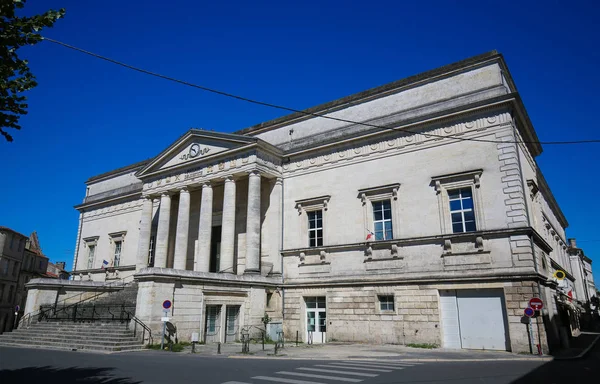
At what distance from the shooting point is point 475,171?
19203 mm

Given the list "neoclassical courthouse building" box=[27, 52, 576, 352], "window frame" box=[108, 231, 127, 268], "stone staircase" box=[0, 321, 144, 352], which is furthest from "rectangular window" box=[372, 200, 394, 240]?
"window frame" box=[108, 231, 127, 268]

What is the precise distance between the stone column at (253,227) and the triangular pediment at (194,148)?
2384mm

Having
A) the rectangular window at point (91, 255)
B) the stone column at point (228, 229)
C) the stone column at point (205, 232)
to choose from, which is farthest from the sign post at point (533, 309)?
the rectangular window at point (91, 255)

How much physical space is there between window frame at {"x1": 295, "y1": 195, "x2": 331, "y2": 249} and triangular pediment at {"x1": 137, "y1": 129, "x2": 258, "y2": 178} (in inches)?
183

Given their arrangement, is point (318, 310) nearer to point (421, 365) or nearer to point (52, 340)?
point (421, 365)

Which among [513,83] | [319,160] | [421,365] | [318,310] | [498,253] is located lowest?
[421,365]

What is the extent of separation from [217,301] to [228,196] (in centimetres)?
680

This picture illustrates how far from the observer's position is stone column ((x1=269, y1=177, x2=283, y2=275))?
980 inches

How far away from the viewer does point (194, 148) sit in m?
27.9

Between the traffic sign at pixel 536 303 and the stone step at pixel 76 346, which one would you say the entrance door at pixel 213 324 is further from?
the traffic sign at pixel 536 303

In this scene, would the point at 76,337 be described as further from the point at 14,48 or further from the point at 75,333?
the point at 14,48

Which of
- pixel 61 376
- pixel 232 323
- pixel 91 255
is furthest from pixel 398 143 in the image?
pixel 91 255

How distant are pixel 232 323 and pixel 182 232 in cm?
794

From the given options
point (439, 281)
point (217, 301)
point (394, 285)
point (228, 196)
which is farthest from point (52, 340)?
point (439, 281)
